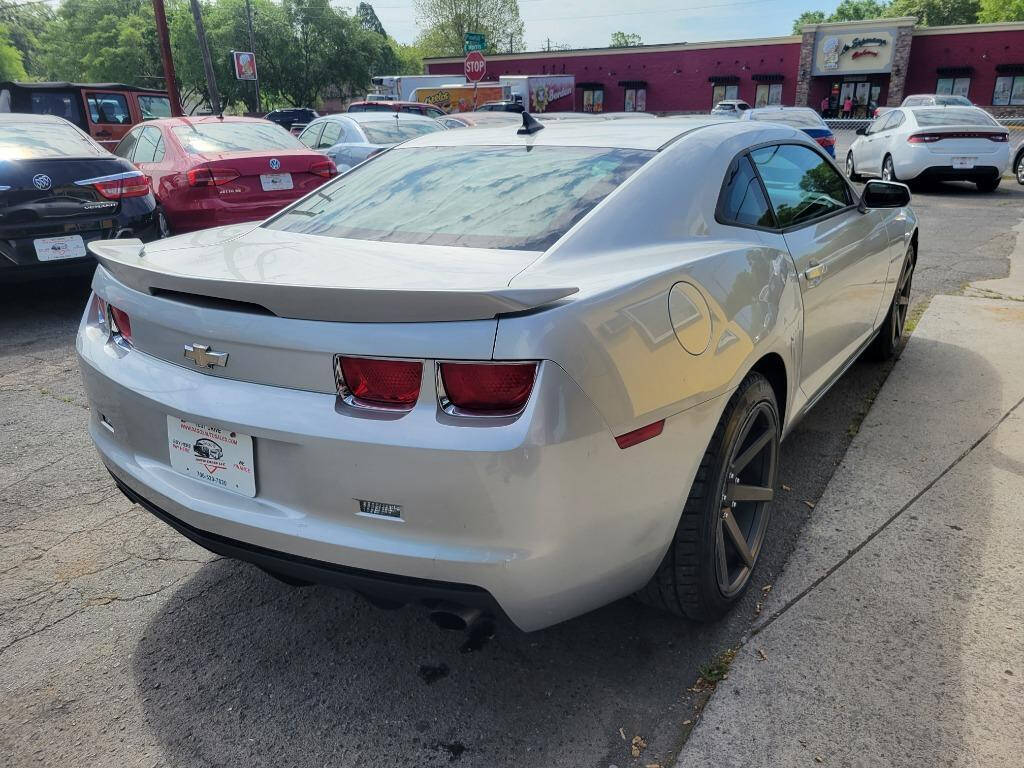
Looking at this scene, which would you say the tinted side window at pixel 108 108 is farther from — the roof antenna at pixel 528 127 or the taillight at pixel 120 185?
the roof antenna at pixel 528 127

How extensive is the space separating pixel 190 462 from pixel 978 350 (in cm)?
502

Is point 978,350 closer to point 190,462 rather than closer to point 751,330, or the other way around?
point 751,330

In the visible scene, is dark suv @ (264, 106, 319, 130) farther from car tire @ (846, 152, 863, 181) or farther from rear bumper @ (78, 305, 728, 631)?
rear bumper @ (78, 305, 728, 631)

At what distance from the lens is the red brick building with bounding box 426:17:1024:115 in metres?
36.6

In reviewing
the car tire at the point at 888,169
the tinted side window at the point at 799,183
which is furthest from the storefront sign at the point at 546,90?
the tinted side window at the point at 799,183

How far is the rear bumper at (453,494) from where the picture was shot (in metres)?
1.72

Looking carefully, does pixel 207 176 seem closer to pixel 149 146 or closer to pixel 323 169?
pixel 323 169

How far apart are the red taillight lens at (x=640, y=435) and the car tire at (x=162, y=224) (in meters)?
5.74

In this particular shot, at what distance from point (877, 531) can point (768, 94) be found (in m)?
43.3

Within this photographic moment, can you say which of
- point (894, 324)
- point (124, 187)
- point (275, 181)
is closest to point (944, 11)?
point (275, 181)

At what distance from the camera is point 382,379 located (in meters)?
1.81

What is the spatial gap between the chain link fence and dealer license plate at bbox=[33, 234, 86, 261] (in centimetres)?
1628

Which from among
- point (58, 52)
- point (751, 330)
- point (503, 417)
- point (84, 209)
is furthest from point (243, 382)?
point (58, 52)

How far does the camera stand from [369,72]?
55.4 m
